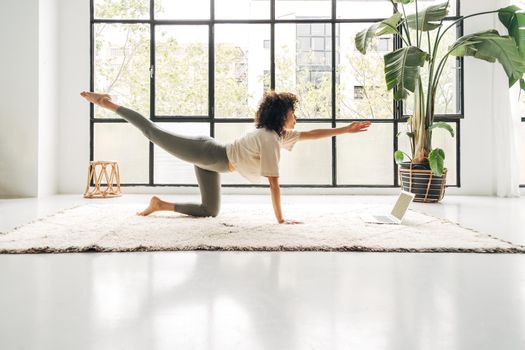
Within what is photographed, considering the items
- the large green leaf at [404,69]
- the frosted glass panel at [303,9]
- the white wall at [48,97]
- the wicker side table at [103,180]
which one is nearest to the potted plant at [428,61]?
the large green leaf at [404,69]

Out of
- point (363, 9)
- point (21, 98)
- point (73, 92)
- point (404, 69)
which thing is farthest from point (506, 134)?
point (21, 98)

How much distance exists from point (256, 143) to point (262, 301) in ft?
4.54

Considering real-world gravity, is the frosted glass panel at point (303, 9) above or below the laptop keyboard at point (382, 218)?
above

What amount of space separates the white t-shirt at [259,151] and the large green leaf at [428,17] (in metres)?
2.32

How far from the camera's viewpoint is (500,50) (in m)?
3.75

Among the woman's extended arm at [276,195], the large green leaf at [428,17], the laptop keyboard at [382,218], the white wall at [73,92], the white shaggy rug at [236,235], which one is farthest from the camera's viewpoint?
the white wall at [73,92]

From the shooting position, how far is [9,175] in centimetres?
429

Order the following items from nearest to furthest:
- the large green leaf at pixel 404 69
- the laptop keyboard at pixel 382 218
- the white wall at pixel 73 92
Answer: the laptop keyboard at pixel 382 218 → the large green leaf at pixel 404 69 → the white wall at pixel 73 92

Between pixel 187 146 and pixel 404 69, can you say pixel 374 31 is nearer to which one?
pixel 404 69

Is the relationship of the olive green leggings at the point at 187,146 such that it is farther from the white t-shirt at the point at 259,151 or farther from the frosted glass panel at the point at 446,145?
the frosted glass panel at the point at 446,145

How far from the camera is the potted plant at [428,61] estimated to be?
3.68 m

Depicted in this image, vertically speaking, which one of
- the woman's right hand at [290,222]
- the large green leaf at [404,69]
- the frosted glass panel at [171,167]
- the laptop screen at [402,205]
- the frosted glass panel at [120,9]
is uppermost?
the frosted glass panel at [120,9]

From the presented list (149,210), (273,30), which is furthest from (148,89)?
(149,210)

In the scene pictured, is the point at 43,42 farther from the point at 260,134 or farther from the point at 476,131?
the point at 476,131
